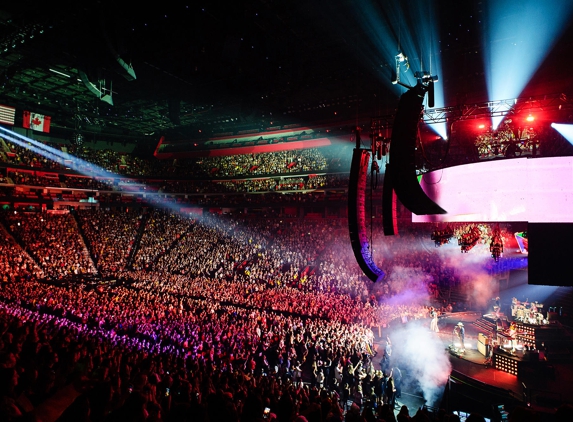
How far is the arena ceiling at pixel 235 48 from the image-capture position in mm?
9586

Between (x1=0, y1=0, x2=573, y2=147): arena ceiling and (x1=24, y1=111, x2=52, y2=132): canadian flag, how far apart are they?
9.31 meters

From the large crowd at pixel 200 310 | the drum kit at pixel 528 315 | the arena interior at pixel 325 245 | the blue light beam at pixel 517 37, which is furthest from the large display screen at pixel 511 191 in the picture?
the drum kit at pixel 528 315

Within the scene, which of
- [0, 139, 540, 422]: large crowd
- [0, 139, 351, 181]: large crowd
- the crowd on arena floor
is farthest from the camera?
[0, 139, 351, 181]: large crowd

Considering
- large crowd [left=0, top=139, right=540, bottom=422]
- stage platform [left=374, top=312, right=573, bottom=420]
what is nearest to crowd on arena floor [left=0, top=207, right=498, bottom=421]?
large crowd [left=0, top=139, right=540, bottom=422]

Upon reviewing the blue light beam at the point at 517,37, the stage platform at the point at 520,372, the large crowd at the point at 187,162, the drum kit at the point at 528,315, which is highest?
the large crowd at the point at 187,162

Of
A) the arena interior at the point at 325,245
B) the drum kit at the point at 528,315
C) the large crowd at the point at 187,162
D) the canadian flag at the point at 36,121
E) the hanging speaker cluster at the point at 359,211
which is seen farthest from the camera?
the large crowd at the point at 187,162

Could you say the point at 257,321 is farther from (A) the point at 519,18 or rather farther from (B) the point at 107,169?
(B) the point at 107,169

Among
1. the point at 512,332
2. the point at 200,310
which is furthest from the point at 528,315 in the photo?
the point at 200,310

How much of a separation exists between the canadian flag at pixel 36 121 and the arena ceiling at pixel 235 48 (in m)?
9.31

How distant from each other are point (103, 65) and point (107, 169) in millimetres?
30698

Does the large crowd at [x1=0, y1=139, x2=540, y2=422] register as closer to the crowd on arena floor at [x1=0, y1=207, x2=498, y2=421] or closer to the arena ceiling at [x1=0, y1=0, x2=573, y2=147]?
the crowd on arena floor at [x1=0, y1=207, x2=498, y2=421]

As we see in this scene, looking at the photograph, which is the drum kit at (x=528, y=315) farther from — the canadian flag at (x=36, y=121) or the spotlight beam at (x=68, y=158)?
the canadian flag at (x=36, y=121)

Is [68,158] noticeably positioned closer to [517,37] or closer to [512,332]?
[517,37]

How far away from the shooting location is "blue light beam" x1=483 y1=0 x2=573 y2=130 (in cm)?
1045
